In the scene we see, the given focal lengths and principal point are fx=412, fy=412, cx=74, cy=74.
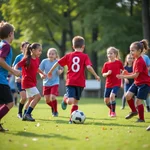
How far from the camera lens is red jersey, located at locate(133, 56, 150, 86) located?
9.80 m

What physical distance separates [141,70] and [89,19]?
2087cm

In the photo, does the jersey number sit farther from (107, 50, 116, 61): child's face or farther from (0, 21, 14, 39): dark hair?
(107, 50, 116, 61): child's face

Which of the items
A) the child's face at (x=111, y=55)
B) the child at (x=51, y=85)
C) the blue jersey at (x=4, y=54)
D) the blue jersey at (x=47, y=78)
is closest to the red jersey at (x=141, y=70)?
the child's face at (x=111, y=55)

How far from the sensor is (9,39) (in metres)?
8.47

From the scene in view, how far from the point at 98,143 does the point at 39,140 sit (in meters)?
1.00

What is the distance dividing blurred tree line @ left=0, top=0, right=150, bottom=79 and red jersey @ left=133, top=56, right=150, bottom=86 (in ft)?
53.0

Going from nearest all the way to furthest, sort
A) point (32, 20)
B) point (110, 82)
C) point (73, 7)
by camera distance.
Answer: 1. point (110, 82)
2. point (32, 20)
3. point (73, 7)

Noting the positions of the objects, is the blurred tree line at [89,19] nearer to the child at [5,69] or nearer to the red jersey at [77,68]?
the red jersey at [77,68]

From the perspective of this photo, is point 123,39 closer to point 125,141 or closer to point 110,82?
point 110,82

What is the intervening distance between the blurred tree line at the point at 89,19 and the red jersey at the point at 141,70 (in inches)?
636

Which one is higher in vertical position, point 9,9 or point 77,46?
point 9,9

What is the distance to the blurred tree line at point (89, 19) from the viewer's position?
29.6 m

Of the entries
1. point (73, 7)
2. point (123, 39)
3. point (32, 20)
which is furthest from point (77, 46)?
point (73, 7)

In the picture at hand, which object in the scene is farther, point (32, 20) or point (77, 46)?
point (32, 20)
